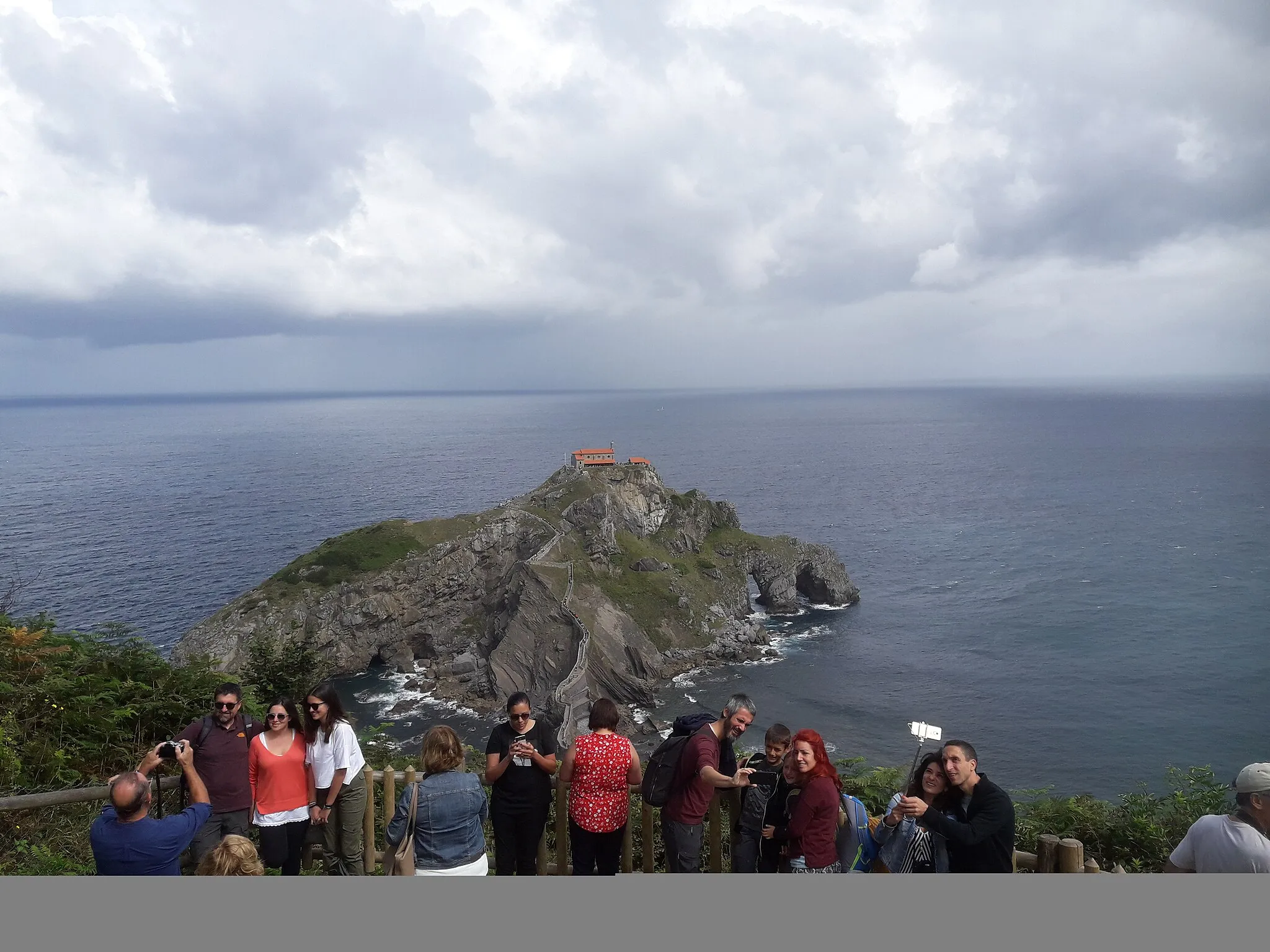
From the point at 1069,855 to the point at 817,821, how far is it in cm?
220

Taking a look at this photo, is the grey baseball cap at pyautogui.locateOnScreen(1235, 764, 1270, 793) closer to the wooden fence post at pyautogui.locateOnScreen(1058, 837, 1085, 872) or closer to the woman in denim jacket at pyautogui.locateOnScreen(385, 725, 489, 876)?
the wooden fence post at pyautogui.locateOnScreen(1058, 837, 1085, 872)

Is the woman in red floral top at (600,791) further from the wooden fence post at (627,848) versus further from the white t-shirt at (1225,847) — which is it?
the white t-shirt at (1225,847)

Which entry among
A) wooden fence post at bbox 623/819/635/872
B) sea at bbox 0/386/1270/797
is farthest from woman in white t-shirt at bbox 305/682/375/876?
sea at bbox 0/386/1270/797

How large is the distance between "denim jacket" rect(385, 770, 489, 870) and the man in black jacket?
3.53 metres

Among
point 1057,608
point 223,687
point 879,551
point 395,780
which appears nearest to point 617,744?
point 395,780

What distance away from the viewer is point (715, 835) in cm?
696

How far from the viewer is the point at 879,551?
80.4 meters

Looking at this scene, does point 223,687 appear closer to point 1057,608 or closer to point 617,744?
point 617,744

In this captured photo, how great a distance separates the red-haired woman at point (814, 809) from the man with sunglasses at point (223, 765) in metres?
5.10

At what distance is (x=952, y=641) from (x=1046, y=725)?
1294cm

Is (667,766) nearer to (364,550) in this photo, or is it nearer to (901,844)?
(901,844)

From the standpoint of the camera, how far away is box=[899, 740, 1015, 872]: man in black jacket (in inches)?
224

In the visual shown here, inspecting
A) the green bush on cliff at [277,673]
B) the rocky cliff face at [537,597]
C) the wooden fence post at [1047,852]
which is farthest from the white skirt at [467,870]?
the rocky cliff face at [537,597]

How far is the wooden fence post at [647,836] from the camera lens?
22.9ft
